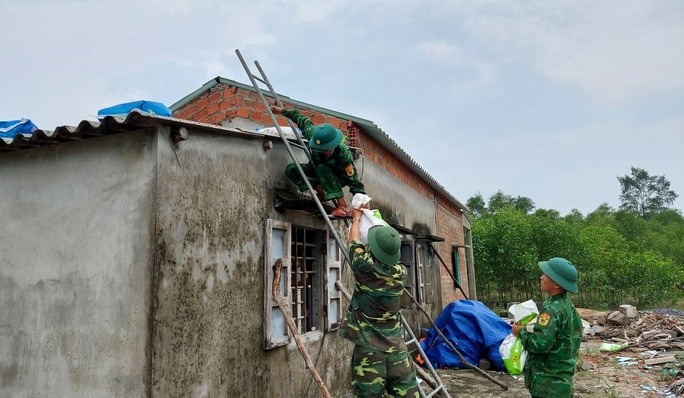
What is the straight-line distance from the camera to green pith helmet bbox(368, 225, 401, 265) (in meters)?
3.39

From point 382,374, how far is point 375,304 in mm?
499

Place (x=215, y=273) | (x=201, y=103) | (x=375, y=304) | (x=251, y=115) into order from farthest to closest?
(x=201, y=103) < (x=251, y=115) < (x=215, y=273) < (x=375, y=304)

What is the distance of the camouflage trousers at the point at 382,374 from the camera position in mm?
3379

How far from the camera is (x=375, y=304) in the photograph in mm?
3504

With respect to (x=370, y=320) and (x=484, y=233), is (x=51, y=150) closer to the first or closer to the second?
(x=370, y=320)

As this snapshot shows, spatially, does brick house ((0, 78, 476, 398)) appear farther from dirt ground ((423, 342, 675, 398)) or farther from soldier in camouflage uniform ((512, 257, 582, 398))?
dirt ground ((423, 342, 675, 398))

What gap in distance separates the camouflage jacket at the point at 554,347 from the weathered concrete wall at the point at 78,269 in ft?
9.04

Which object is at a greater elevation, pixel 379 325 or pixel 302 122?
pixel 302 122

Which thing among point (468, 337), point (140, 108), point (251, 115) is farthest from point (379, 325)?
point (468, 337)

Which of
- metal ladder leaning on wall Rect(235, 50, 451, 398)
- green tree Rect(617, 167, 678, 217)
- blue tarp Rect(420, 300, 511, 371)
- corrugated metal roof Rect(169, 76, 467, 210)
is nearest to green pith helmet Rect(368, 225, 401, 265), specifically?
metal ladder leaning on wall Rect(235, 50, 451, 398)

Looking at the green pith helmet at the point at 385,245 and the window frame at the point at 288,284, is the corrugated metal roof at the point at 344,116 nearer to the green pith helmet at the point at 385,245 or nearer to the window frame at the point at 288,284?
the window frame at the point at 288,284

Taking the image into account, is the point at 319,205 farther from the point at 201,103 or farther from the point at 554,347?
the point at 201,103

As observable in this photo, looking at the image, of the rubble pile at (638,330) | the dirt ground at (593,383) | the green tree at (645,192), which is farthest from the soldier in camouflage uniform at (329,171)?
the green tree at (645,192)

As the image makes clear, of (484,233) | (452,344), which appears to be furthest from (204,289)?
(484,233)
